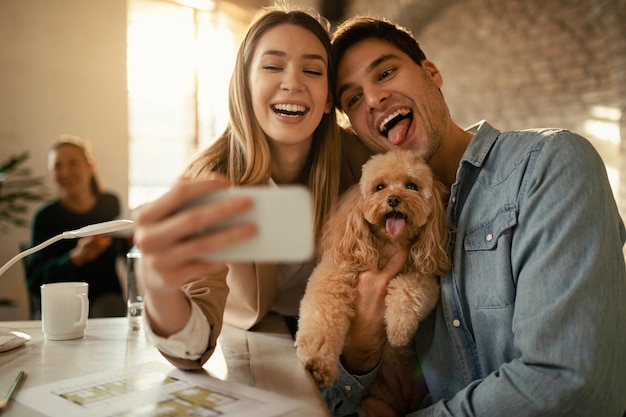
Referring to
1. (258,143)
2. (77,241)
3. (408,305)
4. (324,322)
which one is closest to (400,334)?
(408,305)

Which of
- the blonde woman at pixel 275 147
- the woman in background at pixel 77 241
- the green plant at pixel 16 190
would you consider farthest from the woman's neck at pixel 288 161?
the green plant at pixel 16 190

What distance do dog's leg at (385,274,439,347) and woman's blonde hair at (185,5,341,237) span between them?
44 cm

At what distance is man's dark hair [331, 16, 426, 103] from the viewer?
5.68 ft

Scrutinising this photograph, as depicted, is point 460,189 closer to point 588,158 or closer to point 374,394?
point 588,158

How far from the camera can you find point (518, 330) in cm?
112

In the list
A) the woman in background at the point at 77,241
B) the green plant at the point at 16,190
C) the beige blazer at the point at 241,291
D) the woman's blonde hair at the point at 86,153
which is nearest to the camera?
the beige blazer at the point at 241,291

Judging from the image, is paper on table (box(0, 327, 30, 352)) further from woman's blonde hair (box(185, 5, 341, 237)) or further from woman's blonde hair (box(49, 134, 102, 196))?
woman's blonde hair (box(49, 134, 102, 196))

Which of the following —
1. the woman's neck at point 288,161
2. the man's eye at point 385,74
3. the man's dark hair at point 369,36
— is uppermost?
the man's dark hair at point 369,36

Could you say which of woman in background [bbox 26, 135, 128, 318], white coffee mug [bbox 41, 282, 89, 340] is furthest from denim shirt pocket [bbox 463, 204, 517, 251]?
woman in background [bbox 26, 135, 128, 318]

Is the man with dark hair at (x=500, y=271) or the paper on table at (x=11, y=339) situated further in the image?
the paper on table at (x=11, y=339)

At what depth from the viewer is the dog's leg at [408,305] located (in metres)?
1.36

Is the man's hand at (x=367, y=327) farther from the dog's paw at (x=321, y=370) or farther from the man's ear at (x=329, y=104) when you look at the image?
the man's ear at (x=329, y=104)

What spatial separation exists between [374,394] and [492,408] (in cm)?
49

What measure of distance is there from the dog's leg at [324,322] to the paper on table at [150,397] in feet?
1.03
